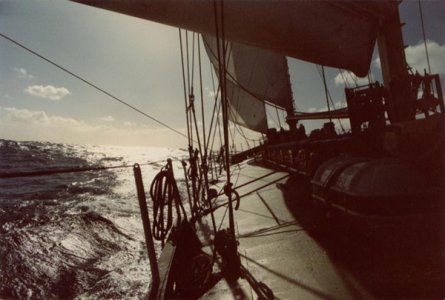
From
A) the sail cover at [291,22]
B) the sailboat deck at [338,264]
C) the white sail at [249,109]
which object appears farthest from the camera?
the white sail at [249,109]

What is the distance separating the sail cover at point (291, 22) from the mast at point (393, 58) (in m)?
0.20

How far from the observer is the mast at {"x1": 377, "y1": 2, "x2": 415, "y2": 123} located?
212 inches

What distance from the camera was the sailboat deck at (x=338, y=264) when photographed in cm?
294

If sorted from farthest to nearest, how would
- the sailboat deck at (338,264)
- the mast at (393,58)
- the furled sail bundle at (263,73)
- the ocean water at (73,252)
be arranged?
1. the furled sail bundle at (263,73)
2. the ocean water at (73,252)
3. the mast at (393,58)
4. the sailboat deck at (338,264)

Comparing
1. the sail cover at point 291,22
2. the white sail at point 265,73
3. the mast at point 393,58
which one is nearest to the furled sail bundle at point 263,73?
the white sail at point 265,73

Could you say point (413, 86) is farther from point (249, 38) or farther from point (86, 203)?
point (86, 203)

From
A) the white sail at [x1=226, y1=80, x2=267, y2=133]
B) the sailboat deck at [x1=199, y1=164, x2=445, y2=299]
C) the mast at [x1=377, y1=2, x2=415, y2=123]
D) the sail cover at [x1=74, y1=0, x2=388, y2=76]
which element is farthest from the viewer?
the white sail at [x1=226, y1=80, x2=267, y2=133]

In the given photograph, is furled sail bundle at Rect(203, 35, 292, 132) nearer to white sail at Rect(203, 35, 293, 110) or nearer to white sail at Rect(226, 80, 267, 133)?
white sail at Rect(203, 35, 293, 110)

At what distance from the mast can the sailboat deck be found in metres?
2.49

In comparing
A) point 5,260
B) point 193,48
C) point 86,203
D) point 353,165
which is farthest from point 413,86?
point 86,203

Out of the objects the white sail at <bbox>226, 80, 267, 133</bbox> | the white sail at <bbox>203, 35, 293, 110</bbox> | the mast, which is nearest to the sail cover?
the mast

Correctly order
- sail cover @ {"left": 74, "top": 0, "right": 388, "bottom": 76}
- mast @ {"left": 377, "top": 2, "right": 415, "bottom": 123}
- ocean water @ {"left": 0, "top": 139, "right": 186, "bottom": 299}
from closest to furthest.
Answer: sail cover @ {"left": 74, "top": 0, "right": 388, "bottom": 76}
mast @ {"left": 377, "top": 2, "right": 415, "bottom": 123}
ocean water @ {"left": 0, "top": 139, "right": 186, "bottom": 299}

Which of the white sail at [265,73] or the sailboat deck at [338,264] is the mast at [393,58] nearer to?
the sailboat deck at [338,264]

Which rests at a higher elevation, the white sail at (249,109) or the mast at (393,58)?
the white sail at (249,109)
